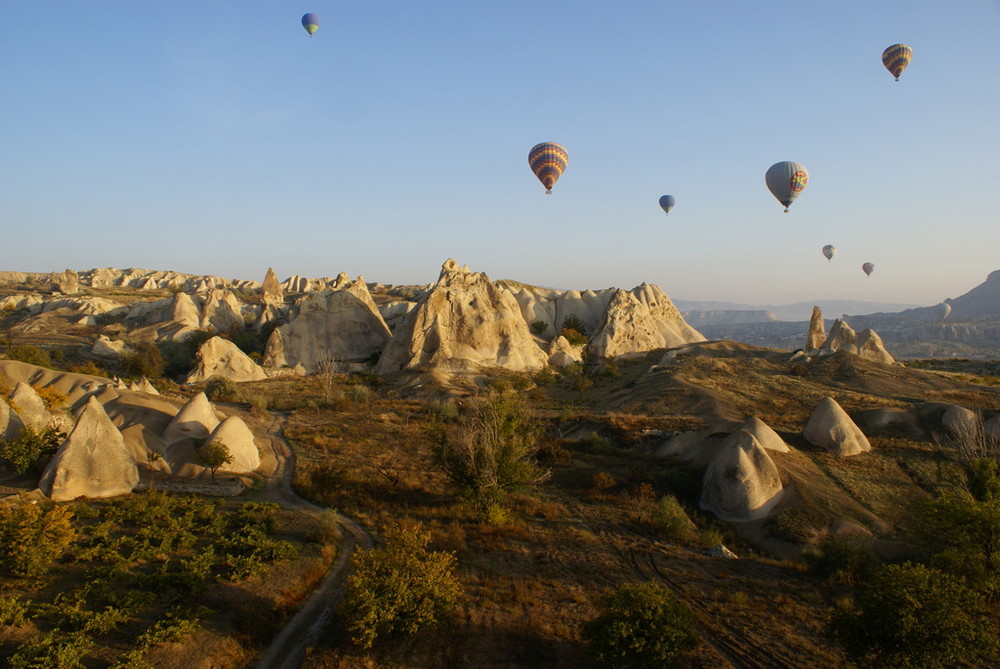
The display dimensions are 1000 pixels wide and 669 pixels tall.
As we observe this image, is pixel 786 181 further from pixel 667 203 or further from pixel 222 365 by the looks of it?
pixel 222 365

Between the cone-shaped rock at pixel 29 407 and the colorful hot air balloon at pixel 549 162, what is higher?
the colorful hot air balloon at pixel 549 162

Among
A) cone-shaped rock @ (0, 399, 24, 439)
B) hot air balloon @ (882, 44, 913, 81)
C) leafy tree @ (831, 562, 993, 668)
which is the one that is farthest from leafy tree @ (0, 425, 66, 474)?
hot air balloon @ (882, 44, 913, 81)

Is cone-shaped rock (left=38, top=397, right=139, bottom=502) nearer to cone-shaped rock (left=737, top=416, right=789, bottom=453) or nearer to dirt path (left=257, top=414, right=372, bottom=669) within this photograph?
dirt path (left=257, top=414, right=372, bottom=669)

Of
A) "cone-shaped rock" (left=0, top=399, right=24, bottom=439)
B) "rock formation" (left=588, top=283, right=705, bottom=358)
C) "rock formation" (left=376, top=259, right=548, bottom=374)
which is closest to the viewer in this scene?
"cone-shaped rock" (left=0, top=399, right=24, bottom=439)

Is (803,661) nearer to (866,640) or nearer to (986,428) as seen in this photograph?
(866,640)

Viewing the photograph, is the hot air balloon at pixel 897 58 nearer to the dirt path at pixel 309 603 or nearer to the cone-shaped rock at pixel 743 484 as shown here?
the cone-shaped rock at pixel 743 484

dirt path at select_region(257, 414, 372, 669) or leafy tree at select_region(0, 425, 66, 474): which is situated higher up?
leafy tree at select_region(0, 425, 66, 474)

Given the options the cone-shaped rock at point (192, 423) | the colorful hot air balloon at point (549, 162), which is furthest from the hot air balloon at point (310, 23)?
the cone-shaped rock at point (192, 423)
